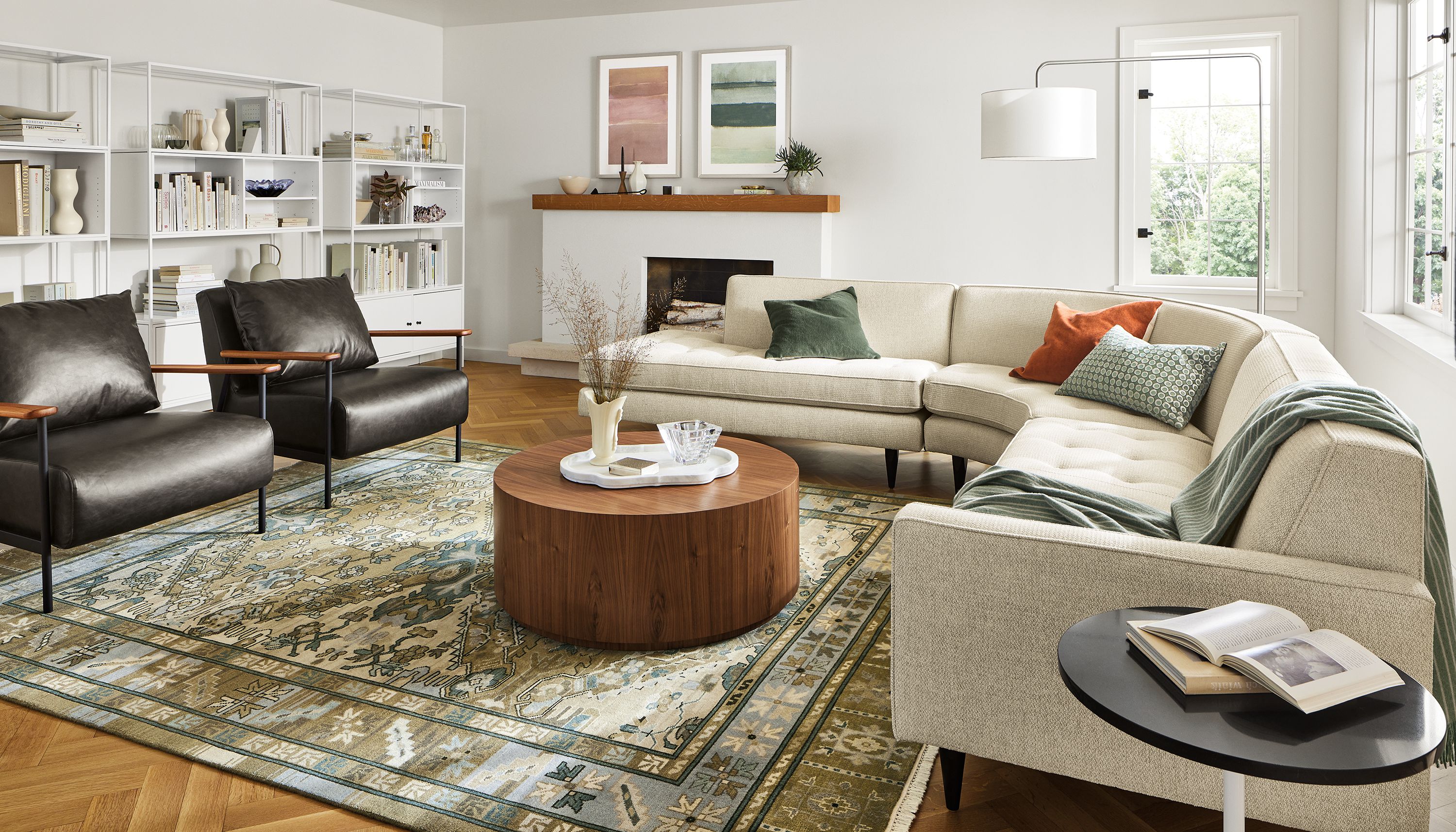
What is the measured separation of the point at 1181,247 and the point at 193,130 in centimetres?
577

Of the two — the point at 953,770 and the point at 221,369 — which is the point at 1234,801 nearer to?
the point at 953,770

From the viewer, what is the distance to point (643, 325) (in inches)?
288

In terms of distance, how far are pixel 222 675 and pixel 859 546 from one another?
6.70 ft

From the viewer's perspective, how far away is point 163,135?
586 cm

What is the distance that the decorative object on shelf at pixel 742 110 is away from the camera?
6.96 meters

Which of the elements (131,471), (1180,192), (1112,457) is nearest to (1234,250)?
(1180,192)

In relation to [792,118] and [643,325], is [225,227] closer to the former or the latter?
[643,325]

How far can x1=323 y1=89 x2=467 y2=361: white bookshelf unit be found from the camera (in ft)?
22.6

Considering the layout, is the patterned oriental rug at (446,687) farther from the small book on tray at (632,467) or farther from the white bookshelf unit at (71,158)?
the white bookshelf unit at (71,158)

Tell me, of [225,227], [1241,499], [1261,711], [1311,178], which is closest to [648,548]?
[1241,499]

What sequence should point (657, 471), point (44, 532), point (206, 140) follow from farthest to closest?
point (206, 140), point (657, 471), point (44, 532)

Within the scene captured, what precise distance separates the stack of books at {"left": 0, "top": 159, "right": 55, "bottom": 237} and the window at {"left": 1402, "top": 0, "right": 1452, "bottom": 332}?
19.9ft

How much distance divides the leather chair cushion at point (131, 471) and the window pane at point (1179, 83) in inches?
205

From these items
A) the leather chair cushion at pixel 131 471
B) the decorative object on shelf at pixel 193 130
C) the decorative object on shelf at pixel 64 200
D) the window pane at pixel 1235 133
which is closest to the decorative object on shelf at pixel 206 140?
the decorative object on shelf at pixel 193 130
